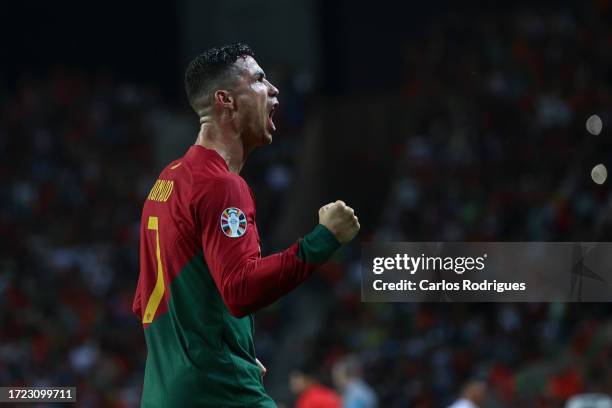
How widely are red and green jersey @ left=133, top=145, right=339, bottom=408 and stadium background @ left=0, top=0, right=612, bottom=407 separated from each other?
12.8 feet

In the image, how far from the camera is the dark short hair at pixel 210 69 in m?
3.55

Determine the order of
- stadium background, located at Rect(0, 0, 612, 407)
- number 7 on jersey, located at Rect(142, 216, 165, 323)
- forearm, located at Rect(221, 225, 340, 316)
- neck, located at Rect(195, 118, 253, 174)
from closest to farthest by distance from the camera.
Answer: forearm, located at Rect(221, 225, 340, 316), number 7 on jersey, located at Rect(142, 216, 165, 323), neck, located at Rect(195, 118, 253, 174), stadium background, located at Rect(0, 0, 612, 407)

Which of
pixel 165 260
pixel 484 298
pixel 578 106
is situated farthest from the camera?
pixel 578 106

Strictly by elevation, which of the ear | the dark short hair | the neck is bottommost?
the neck

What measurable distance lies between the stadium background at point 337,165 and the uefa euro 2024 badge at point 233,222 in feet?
13.2

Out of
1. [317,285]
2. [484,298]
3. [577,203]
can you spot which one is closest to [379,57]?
[317,285]

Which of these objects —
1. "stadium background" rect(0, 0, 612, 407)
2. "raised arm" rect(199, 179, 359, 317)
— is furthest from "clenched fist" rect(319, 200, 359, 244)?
"stadium background" rect(0, 0, 612, 407)

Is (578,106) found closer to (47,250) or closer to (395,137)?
(395,137)

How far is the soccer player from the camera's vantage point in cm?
313

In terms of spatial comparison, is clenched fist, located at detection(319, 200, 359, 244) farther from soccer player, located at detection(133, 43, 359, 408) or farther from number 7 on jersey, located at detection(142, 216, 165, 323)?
number 7 on jersey, located at detection(142, 216, 165, 323)

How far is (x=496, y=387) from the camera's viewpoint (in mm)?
9992

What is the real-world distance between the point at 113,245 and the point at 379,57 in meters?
4.81
